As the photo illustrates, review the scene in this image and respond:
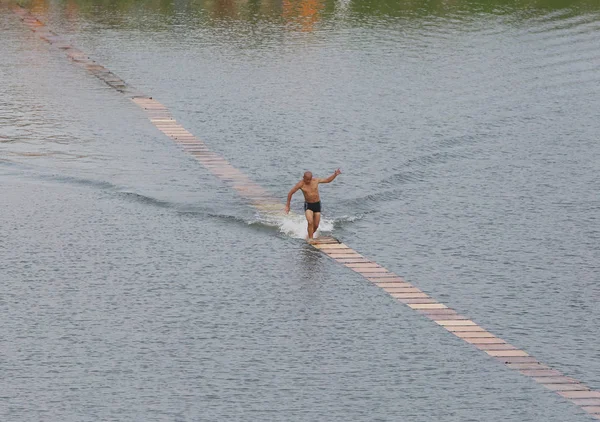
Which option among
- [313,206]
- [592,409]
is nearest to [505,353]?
[592,409]

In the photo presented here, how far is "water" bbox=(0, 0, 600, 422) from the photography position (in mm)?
27641

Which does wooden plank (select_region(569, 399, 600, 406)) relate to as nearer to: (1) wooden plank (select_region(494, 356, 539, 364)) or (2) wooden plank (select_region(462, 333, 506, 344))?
(1) wooden plank (select_region(494, 356, 539, 364))

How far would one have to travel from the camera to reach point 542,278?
34344mm

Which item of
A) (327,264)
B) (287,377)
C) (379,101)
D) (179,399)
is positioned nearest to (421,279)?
(327,264)

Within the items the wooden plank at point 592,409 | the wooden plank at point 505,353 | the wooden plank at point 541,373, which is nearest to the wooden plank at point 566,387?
the wooden plank at point 541,373

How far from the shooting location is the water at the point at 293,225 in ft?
90.7

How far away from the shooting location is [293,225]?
3894 centimetres

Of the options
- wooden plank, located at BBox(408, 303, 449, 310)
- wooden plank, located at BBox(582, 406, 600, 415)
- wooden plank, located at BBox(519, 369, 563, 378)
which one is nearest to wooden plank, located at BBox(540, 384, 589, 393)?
wooden plank, located at BBox(519, 369, 563, 378)

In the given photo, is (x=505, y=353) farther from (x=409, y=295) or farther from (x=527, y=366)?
(x=409, y=295)

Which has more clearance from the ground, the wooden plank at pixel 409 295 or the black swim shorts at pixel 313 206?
the black swim shorts at pixel 313 206

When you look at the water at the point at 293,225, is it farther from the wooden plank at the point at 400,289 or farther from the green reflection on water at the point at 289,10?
the green reflection on water at the point at 289,10

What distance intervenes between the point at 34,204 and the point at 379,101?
19.4 meters

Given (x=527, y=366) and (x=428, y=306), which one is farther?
(x=428, y=306)

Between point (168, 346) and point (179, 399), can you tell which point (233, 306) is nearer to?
point (168, 346)
